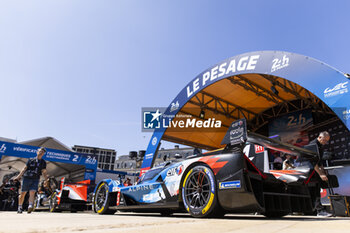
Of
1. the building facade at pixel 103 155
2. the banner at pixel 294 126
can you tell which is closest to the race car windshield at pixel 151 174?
the banner at pixel 294 126

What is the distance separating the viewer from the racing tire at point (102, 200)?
5.23 meters

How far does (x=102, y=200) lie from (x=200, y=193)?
3.09 metres

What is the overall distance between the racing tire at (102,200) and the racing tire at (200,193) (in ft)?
8.23

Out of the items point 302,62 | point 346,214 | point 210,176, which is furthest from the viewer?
point 302,62

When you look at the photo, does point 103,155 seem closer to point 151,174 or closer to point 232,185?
point 151,174

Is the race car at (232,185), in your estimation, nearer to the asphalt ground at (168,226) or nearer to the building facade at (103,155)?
the asphalt ground at (168,226)

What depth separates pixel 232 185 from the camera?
2.85m

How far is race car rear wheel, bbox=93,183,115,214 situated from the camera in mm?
5227

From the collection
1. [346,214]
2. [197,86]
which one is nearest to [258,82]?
[197,86]

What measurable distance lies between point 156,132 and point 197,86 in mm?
3670

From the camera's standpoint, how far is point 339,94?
635 centimetres

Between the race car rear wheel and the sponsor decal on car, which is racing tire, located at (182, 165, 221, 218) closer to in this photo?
the sponsor decal on car

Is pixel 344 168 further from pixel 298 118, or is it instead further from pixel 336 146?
pixel 298 118

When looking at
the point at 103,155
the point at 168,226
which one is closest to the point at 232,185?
the point at 168,226
